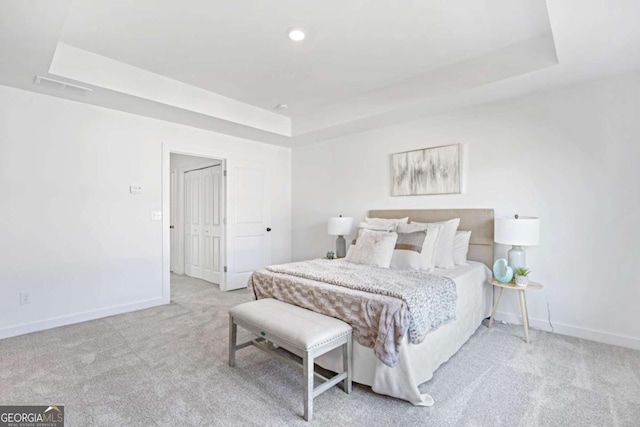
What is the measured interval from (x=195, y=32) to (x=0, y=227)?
2.55 m

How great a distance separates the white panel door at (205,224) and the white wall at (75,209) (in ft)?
3.79

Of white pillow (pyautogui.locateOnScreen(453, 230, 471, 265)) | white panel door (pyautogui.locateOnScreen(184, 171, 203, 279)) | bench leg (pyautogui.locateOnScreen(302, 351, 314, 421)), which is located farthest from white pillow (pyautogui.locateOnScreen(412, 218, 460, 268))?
white panel door (pyautogui.locateOnScreen(184, 171, 203, 279))

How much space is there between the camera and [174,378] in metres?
2.15

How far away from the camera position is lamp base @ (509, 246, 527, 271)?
9.51ft

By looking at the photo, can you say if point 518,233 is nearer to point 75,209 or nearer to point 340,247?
point 340,247

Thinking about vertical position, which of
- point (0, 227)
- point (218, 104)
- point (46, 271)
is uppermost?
point (218, 104)

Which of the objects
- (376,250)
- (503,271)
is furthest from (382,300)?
(503,271)

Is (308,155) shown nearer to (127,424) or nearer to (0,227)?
(0,227)

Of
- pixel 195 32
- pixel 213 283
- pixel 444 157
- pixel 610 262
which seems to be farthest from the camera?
pixel 213 283

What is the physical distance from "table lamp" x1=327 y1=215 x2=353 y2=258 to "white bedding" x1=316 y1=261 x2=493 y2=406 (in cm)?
165

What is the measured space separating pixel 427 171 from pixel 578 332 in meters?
2.13

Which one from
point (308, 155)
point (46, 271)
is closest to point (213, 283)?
point (46, 271)

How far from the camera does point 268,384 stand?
2094mm

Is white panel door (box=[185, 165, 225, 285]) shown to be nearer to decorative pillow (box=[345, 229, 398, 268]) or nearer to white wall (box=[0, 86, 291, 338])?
white wall (box=[0, 86, 291, 338])
